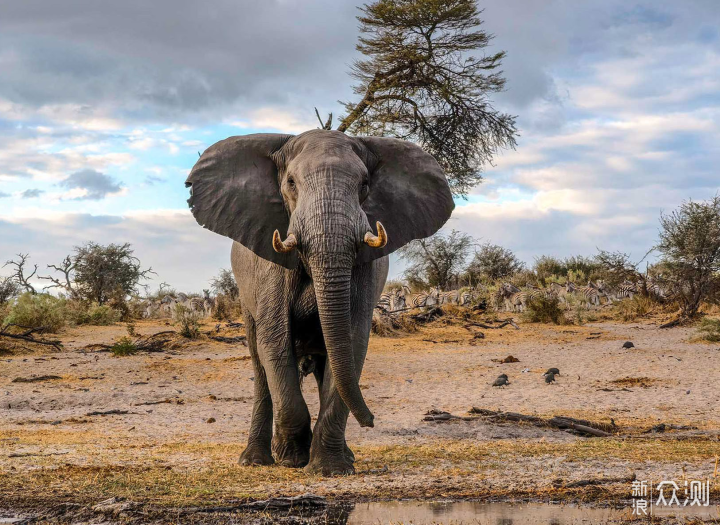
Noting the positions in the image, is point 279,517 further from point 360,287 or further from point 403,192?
point 403,192

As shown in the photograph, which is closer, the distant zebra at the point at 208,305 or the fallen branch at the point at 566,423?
the fallen branch at the point at 566,423

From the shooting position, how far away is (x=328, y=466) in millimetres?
6480

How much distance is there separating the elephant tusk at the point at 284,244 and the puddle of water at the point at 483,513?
1.74 meters

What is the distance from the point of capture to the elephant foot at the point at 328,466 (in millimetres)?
6473

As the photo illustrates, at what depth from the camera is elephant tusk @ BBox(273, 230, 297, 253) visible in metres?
5.68

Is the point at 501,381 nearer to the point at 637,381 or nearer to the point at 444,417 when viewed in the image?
the point at 637,381

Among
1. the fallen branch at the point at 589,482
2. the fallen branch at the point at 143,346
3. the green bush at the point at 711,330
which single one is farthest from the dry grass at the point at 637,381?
the fallen branch at the point at 143,346

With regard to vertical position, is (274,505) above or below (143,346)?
below

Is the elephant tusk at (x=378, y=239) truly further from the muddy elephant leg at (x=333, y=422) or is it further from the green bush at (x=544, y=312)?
the green bush at (x=544, y=312)

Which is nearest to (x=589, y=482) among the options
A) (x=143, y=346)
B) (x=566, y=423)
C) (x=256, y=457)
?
(x=256, y=457)

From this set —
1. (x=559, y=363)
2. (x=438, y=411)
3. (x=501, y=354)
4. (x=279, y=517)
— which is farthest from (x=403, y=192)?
(x=501, y=354)

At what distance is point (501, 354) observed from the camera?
16719 millimetres

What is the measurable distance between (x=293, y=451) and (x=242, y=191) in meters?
2.10

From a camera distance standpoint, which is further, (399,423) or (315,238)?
(399,423)
